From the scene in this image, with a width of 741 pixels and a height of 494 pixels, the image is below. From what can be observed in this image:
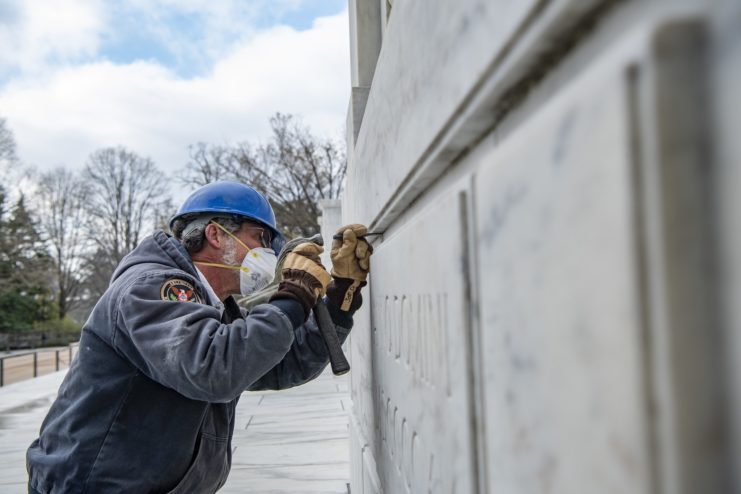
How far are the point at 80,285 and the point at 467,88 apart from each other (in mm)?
44461

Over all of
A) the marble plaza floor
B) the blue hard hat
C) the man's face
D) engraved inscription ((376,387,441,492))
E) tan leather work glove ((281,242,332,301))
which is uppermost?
the blue hard hat

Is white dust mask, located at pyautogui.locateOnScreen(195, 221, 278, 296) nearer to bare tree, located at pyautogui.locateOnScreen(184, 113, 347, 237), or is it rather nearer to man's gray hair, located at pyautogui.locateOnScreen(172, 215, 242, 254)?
man's gray hair, located at pyautogui.locateOnScreen(172, 215, 242, 254)

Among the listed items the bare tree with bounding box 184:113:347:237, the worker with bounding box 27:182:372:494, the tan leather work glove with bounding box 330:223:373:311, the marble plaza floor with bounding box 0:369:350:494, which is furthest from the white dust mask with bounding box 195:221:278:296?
the bare tree with bounding box 184:113:347:237

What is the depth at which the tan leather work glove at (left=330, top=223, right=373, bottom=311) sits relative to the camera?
8.04 ft

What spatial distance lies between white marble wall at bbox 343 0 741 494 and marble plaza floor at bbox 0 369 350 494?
177 inches

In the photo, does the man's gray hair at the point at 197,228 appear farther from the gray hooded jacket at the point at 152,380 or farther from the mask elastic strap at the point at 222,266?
the gray hooded jacket at the point at 152,380

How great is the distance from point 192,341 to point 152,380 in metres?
0.43

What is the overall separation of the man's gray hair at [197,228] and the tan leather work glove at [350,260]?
77 cm

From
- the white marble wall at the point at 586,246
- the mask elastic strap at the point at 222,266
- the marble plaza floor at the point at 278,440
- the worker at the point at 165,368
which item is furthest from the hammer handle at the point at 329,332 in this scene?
A: the marble plaza floor at the point at 278,440

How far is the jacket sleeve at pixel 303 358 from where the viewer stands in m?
2.98

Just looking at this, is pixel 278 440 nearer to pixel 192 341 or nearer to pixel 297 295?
pixel 297 295

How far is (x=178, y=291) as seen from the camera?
2.30 metres

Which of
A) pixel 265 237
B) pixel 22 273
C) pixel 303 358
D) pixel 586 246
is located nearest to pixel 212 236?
pixel 265 237

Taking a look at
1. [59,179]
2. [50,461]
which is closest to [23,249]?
[59,179]
